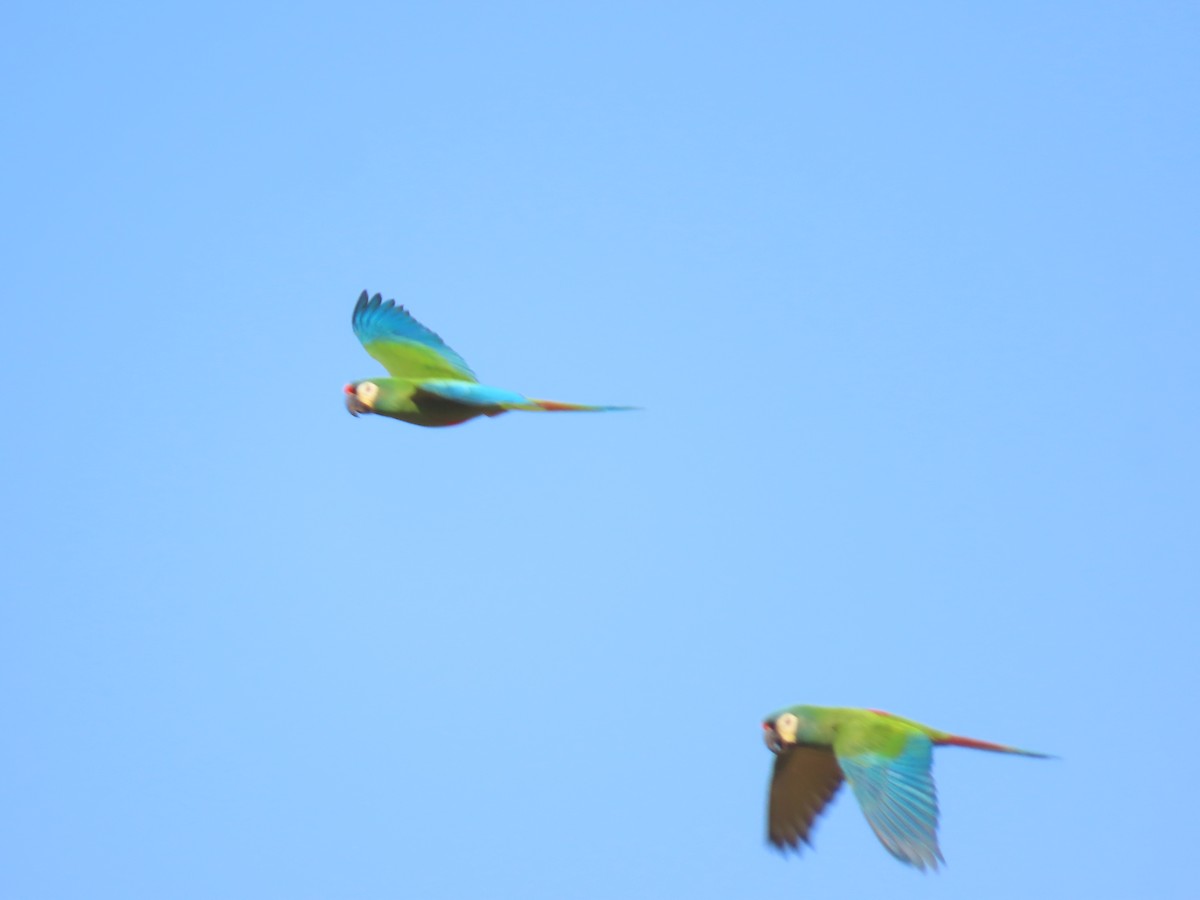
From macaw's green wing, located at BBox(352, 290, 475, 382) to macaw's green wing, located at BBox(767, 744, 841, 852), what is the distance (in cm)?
369

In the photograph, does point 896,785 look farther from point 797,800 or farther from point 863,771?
point 797,800

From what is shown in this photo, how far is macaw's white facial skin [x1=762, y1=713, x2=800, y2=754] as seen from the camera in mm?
12166

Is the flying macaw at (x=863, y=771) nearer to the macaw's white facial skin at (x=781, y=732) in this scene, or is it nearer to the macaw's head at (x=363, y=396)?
the macaw's white facial skin at (x=781, y=732)

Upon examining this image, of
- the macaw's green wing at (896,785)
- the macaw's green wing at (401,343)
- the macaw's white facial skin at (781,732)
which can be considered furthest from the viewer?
the macaw's green wing at (401,343)

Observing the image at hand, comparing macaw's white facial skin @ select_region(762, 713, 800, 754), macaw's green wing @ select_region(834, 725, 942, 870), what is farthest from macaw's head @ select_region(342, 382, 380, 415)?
macaw's green wing @ select_region(834, 725, 942, 870)

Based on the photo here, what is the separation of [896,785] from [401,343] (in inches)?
201

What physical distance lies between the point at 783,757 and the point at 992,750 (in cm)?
147

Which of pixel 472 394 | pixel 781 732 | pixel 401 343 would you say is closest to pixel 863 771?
pixel 781 732

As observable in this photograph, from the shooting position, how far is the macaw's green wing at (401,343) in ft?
45.2

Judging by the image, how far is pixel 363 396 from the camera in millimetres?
12867

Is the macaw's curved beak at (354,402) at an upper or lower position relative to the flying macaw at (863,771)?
upper

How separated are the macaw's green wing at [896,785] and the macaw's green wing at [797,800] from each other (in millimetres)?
707

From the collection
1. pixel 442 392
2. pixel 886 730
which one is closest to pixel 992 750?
pixel 886 730

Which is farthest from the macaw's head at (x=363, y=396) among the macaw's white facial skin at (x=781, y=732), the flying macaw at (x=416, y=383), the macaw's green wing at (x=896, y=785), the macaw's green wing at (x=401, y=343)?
the macaw's green wing at (x=896, y=785)
